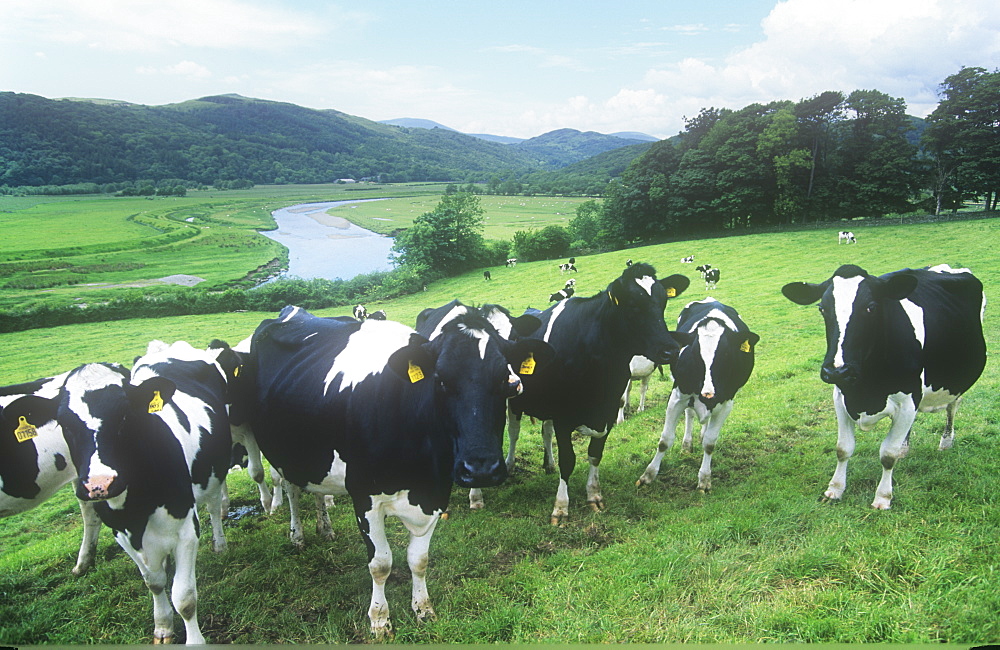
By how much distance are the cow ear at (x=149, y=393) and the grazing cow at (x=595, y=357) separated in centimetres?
335

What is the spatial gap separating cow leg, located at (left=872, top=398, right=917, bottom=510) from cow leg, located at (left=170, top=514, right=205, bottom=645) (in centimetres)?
600

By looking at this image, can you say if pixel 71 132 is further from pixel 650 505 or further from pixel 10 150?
pixel 650 505

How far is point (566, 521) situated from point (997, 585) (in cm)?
327

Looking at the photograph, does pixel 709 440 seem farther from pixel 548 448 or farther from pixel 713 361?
pixel 548 448

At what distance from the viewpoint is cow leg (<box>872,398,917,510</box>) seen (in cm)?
471

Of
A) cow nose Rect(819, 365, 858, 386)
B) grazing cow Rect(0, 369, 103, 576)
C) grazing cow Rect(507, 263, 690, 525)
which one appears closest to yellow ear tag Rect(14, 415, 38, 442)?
grazing cow Rect(0, 369, 103, 576)

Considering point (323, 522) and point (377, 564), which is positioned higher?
point (377, 564)

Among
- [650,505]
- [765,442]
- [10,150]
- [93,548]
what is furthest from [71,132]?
[765,442]

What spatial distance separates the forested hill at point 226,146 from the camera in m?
5.63

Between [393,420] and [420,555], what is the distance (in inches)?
44.3

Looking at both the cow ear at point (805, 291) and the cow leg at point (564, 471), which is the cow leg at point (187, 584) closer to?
the cow leg at point (564, 471)

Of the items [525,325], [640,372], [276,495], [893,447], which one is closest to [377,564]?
[525,325]

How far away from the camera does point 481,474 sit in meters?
3.18

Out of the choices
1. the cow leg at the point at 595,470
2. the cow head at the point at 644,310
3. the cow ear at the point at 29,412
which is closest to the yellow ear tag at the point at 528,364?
the cow head at the point at 644,310
